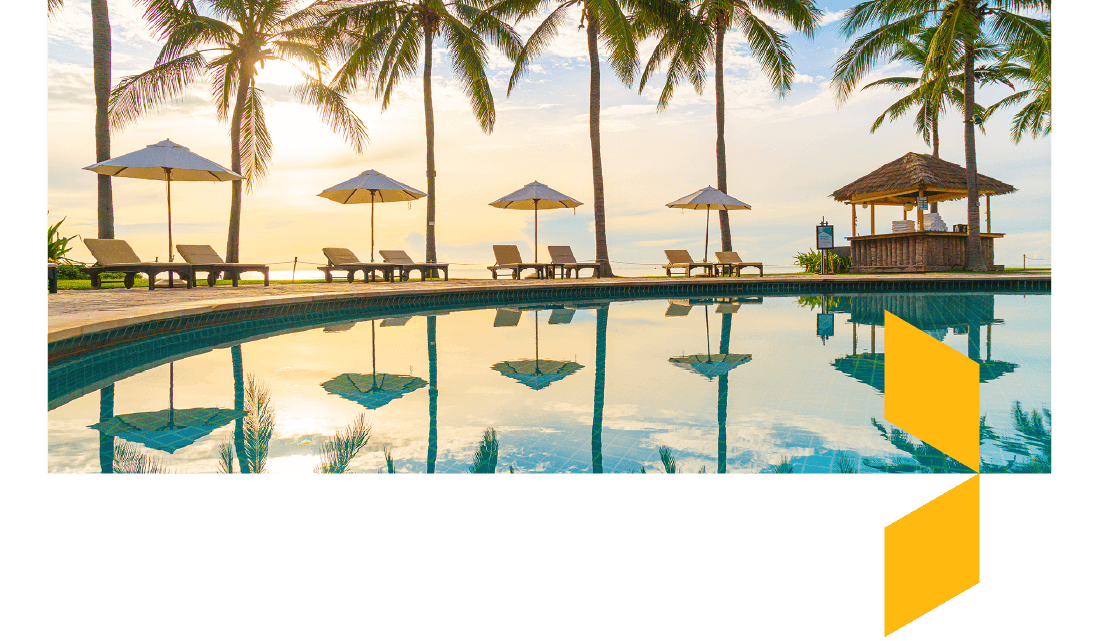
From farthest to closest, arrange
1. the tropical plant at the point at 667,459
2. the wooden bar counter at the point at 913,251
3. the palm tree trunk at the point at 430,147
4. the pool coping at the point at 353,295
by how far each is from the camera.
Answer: the wooden bar counter at the point at 913,251, the palm tree trunk at the point at 430,147, the pool coping at the point at 353,295, the tropical plant at the point at 667,459

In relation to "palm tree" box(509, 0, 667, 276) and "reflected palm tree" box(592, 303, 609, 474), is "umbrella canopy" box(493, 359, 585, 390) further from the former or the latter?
"palm tree" box(509, 0, 667, 276)

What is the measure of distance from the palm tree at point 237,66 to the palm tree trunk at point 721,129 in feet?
30.9

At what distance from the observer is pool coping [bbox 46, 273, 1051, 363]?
5.20 metres

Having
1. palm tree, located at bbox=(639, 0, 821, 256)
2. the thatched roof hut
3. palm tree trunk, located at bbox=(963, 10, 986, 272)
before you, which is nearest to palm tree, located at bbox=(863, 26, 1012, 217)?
the thatched roof hut

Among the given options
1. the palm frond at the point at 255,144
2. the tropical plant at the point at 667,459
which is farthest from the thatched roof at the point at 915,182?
the tropical plant at the point at 667,459

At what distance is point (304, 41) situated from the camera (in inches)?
620

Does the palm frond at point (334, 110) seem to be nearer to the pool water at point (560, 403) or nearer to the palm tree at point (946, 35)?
the pool water at point (560, 403)

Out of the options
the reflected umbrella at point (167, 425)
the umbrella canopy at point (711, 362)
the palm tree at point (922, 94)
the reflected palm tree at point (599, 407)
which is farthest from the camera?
the palm tree at point (922, 94)

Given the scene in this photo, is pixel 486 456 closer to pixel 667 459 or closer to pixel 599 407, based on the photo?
pixel 667 459

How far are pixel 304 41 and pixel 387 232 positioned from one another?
16.2 feet

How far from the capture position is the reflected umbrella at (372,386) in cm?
412
